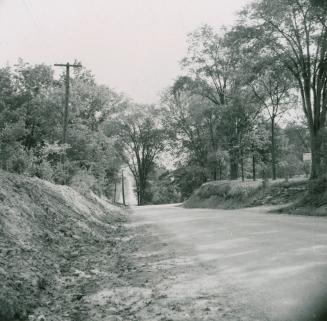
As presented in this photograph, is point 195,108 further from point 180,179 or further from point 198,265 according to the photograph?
point 198,265

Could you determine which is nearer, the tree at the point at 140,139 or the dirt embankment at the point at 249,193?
the dirt embankment at the point at 249,193

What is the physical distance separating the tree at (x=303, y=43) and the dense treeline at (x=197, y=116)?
6cm

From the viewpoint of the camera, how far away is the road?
4.76m

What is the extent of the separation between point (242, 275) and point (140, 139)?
65.7m

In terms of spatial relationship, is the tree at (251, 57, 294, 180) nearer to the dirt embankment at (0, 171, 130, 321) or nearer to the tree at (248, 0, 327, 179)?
the tree at (248, 0, 327, 179)

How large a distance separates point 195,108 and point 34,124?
20.0 meters

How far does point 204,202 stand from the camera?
128 feet

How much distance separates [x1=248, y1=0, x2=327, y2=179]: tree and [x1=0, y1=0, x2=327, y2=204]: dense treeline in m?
0.06

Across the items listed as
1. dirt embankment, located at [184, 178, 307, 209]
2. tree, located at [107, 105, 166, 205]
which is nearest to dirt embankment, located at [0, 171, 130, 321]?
dirt embankment, located at [184, 178, 307, 209]

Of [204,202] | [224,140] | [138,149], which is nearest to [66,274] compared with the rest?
[204,202]

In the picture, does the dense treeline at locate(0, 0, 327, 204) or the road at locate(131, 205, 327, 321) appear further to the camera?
the dense treeline at locate(0, 0, 327, 204)

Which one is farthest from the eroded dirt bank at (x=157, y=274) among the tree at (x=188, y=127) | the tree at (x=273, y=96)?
the tree at (x=188, y=127)

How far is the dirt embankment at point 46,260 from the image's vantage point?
528 cm

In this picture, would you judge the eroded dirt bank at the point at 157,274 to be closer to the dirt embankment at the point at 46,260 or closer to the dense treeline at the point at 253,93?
the dirt embankment at the point at 46,260
